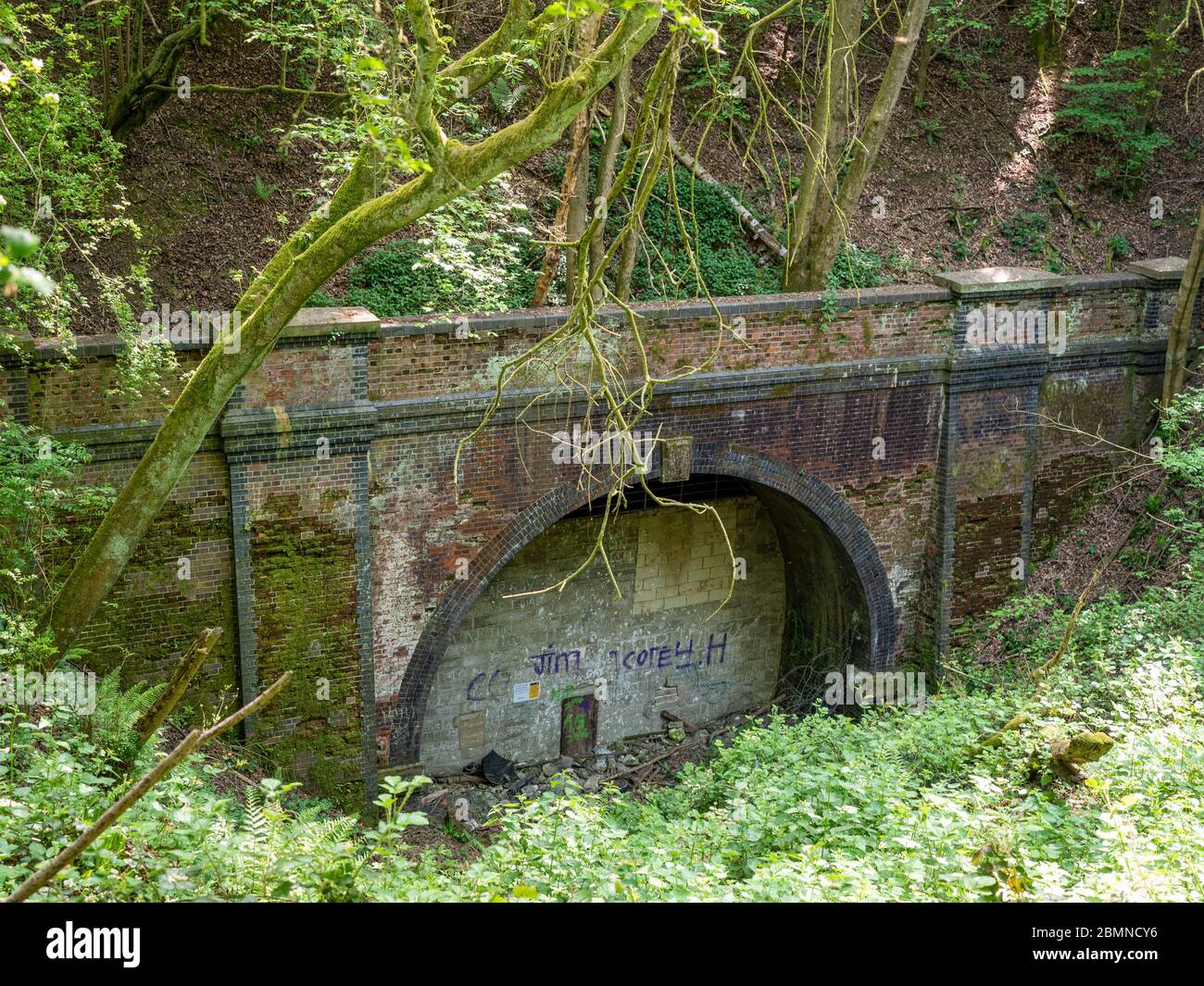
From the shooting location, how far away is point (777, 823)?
23.7 feet

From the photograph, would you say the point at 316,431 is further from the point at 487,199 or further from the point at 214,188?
the point at 214,188

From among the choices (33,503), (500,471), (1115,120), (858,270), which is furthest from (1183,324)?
(33,503)

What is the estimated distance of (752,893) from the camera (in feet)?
18.3

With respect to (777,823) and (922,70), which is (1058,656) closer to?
(777,823)

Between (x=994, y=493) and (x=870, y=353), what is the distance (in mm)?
2366

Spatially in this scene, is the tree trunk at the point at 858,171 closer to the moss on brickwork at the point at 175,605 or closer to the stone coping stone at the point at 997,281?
the stone coping stone at the point at 997,281

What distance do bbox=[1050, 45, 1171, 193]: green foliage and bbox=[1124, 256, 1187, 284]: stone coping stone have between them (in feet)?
15.6

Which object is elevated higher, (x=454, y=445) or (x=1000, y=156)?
(x=1000, y=156)

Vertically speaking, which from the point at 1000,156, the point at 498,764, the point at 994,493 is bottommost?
the point at 498,764

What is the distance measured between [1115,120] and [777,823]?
13856 millimetres

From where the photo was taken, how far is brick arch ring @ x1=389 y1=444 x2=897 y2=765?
416 inches

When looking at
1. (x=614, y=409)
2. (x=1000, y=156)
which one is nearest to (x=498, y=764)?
(x=614, y=409)

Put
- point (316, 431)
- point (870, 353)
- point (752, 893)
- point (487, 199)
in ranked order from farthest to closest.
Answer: point (487, 199), point (870, 353), point (316, 431), point (752, 893)

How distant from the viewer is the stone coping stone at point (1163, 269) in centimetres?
1280
